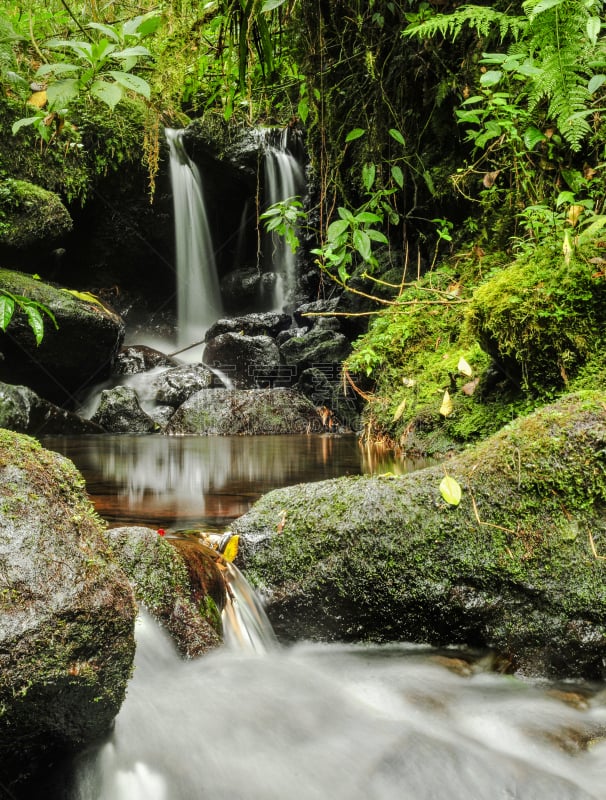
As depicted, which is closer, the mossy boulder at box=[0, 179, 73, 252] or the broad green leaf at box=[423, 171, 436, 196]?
the broad green leaf at box=[423, 171, 436, 196]

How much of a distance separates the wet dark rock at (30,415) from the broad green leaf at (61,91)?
19.8 ft

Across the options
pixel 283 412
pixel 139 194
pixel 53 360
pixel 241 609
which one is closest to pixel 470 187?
pixel 283 412

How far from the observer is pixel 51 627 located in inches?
46.6

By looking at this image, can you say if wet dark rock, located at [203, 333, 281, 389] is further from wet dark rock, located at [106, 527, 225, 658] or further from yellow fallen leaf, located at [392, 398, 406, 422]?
wet dark rock, located at [106, 527, 225, 658]

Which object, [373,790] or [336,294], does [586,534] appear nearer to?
[373,790]

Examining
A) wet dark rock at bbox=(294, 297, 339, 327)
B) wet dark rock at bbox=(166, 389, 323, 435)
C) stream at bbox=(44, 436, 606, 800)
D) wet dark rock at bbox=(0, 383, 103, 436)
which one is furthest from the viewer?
wet dark rock at bbox=(294, 297, 339, 327)

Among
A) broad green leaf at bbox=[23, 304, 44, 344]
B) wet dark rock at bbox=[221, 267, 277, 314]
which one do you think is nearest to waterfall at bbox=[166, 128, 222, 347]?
wet dark rock at bbox=[221, 267, 277, 314]

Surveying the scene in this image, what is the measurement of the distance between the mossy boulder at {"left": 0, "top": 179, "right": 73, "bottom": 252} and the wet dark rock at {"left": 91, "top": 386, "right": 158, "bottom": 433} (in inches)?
117

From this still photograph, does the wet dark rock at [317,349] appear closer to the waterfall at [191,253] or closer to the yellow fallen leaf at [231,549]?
the waterfall at [191,253]

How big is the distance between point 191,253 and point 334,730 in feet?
43.0

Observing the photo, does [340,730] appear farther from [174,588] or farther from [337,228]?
[337,228]

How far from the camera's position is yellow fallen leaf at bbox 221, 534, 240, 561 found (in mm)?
2385

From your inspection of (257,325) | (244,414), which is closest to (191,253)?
(257,325)

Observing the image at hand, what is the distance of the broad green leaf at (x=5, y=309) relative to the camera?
1768 mm
